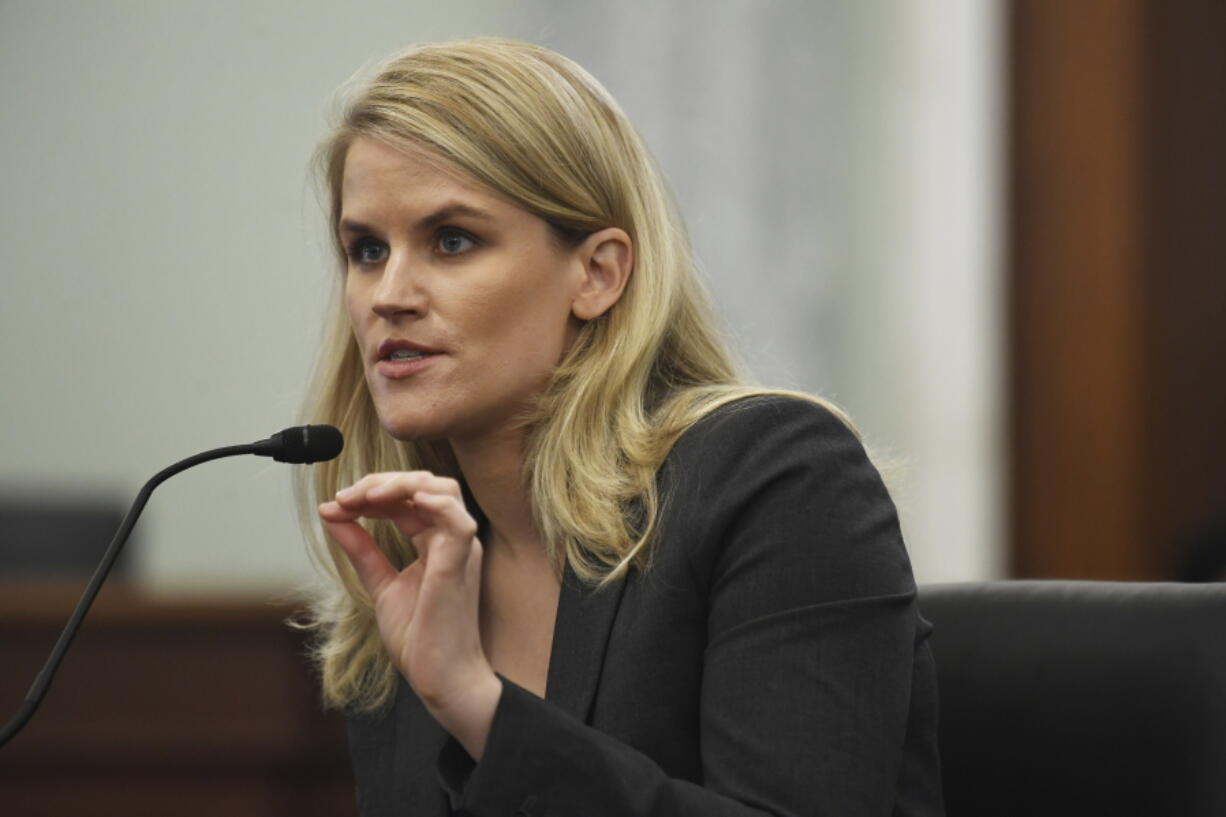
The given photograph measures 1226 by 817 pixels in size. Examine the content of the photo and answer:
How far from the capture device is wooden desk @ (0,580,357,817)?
286cm

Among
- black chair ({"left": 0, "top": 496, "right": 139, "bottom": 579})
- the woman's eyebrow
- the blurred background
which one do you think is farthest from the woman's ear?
the blurred background

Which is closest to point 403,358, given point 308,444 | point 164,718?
point 308,444

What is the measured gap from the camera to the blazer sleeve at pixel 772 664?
1.19 meters

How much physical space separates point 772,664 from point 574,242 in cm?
48

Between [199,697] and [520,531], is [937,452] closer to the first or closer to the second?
[199,697]

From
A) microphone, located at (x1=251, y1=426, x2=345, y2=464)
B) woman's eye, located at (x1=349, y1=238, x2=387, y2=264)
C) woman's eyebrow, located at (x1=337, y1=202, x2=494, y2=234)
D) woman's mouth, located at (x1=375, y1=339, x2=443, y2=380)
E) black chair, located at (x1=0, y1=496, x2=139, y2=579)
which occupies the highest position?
woman's eyebrow, located at (x1=337, y1=202, x2=494, y2=234)

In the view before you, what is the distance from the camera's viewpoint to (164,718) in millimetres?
2883

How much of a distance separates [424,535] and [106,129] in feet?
12.3

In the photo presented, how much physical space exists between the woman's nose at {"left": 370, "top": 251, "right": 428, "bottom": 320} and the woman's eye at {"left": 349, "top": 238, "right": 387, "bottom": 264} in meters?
0.06

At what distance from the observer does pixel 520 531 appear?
163 centimetres

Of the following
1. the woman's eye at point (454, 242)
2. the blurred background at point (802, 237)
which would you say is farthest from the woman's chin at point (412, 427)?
the blurred background at point (802, 237)

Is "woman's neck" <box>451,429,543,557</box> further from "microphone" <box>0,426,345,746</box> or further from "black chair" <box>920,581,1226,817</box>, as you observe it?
"black chair" <box>920,581,1226,817</box>

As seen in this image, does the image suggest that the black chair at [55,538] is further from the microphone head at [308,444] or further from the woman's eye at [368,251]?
the microphone head at [308,444]

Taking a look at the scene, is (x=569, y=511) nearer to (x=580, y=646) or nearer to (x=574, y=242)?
(x=580, y=646)
